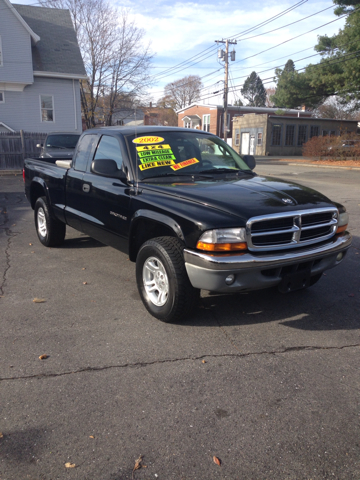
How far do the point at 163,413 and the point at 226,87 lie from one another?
111 ft

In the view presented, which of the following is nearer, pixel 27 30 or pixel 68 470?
pixel 68 470

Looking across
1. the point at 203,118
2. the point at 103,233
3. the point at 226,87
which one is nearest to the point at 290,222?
the point at 103,233

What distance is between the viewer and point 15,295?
4.71 meters

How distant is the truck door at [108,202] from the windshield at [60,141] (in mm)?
10465

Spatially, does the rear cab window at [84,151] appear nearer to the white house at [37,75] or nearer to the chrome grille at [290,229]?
the chrome grille at [290,229]

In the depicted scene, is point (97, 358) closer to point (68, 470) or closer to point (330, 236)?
point (68, 470)

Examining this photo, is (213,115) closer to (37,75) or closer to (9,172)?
(37,75)

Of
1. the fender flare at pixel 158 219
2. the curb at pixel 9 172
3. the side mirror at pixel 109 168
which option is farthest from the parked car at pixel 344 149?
the fender flare at pixel 158 219

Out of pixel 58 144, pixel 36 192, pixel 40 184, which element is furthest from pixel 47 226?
pixel 58 144

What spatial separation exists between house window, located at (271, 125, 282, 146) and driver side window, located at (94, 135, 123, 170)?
1459 inches

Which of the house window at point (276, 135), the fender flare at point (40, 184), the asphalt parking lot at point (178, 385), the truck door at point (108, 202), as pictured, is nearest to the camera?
the asphalt parking lot at point (178, 385)

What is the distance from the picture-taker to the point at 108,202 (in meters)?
4.75

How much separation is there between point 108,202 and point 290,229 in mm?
2116

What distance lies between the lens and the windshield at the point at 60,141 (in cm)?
1497
